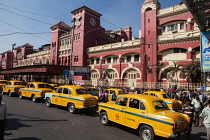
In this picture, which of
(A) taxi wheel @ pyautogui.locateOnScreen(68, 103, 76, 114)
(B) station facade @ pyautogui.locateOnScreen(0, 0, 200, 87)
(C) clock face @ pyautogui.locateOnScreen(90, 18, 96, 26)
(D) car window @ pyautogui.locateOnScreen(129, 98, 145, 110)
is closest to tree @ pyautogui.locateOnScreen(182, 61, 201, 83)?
(B) station facade @ pyautogui.locateOnScreen(0, 0, 200, 87)

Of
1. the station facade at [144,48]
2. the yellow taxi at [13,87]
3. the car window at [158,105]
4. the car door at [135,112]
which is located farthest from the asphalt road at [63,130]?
the station facade at [144,48]

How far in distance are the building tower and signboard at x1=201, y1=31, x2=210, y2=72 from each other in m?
9.07

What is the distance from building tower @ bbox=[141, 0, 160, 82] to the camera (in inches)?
965

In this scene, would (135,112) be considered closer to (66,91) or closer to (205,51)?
(66,91)

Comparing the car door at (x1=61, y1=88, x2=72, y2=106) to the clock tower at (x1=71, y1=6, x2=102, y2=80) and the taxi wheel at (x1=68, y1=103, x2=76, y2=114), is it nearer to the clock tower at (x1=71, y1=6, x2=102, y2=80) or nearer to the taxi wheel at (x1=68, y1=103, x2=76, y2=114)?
the taxi wheel at (x1=68, y1=103, x2=76, y2=114)

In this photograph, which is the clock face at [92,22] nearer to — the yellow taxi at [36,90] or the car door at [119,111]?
the yellow taxi at [36,90]

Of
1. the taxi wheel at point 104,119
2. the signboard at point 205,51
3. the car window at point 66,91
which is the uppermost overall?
the signboard at point 205,51

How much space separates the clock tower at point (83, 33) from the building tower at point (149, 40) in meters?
13.8

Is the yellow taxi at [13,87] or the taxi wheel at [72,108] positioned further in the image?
the yellow taxi at [13,87]

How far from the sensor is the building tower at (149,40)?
965 inches

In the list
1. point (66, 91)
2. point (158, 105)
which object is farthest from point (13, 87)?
point (158, 105)

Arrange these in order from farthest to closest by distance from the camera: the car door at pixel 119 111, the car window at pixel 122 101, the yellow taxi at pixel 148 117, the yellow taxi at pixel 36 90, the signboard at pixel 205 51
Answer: the signboard at pixel 205 51
the yellow taxi at pixel 36 90
the car window at pixel 122 101
the car door at pixel 119 111
the yellow taxi at pixel 148 117

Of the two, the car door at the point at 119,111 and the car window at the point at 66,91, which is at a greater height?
the car window at the point at 66,91

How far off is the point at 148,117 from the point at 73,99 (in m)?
5.81
